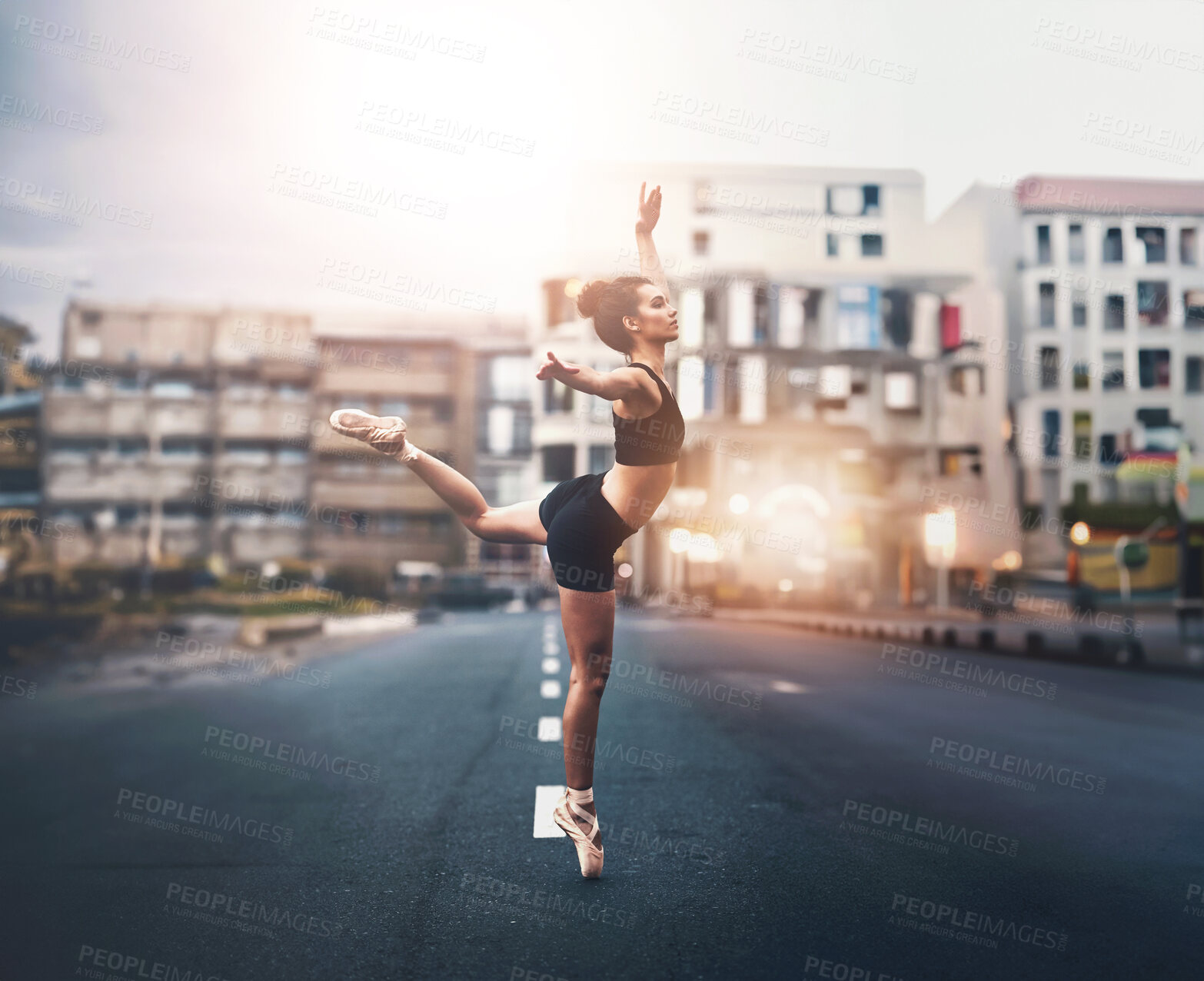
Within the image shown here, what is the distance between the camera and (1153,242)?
4847 cm

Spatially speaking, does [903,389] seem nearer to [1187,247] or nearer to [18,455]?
[1187,247]

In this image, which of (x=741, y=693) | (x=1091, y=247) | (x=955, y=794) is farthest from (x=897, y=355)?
(x=955, y=794)

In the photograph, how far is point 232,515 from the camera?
193 feet

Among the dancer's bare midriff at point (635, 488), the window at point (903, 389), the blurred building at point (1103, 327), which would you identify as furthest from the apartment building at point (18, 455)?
the blurred building at point (1103, 327)

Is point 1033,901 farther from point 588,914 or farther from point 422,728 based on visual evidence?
point 422,728

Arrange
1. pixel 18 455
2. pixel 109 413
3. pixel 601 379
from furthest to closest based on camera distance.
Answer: pixel 109 413, pixel 18 455, pixel 601 379

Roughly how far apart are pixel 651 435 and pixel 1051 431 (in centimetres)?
4844

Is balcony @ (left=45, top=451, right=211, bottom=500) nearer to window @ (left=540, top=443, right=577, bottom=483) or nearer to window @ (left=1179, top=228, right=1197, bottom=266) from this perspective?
window @ (left=540, top=443, right=577, bottom=483)

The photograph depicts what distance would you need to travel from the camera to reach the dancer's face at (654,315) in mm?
4188

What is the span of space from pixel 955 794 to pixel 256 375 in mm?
59421

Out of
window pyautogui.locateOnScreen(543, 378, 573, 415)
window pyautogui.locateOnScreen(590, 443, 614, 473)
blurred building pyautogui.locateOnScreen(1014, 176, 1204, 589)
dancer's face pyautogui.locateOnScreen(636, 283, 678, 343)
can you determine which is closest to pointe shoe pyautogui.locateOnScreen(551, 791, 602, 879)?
dancer's face pyautogui.locateOnScreen(636, 283, 678, 343)

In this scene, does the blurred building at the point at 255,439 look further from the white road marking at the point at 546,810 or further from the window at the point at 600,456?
the white road marking at the point at 546,810

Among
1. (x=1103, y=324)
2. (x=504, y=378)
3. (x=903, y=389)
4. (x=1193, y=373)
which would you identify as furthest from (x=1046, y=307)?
(x=504, y=378)

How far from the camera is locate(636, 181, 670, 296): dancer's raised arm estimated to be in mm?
4340
